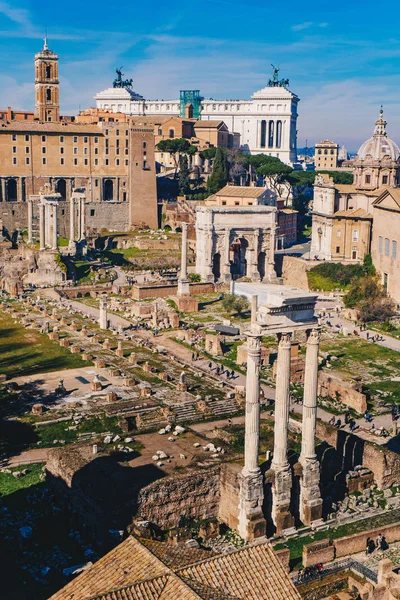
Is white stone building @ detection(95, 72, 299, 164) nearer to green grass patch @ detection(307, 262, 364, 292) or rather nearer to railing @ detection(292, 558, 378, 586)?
green grass patch @ detection(307, 262, 364, 292)

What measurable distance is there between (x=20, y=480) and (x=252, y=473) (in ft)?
27.3

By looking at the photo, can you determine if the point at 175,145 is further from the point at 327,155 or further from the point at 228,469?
the point at 228,469

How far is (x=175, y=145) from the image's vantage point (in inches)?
3703

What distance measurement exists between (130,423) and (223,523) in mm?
8204

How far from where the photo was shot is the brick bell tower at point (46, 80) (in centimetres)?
8275

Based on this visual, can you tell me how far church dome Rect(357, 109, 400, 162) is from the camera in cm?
7356

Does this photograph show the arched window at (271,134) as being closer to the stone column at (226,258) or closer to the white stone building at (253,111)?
the white stone building at (253,111)

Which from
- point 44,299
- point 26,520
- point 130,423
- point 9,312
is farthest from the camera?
point 44,299

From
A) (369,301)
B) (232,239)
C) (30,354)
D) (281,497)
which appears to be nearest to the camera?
(281,497)

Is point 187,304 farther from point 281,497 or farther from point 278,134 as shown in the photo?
point 278,134

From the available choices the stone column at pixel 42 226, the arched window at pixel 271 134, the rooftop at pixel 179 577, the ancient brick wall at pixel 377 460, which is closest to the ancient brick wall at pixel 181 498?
the ancient brick wall at pixel 377 460

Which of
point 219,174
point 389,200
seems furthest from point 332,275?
point 219,174

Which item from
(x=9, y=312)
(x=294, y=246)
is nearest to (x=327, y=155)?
(x=294, y=246)

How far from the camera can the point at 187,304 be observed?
56.4 meters
